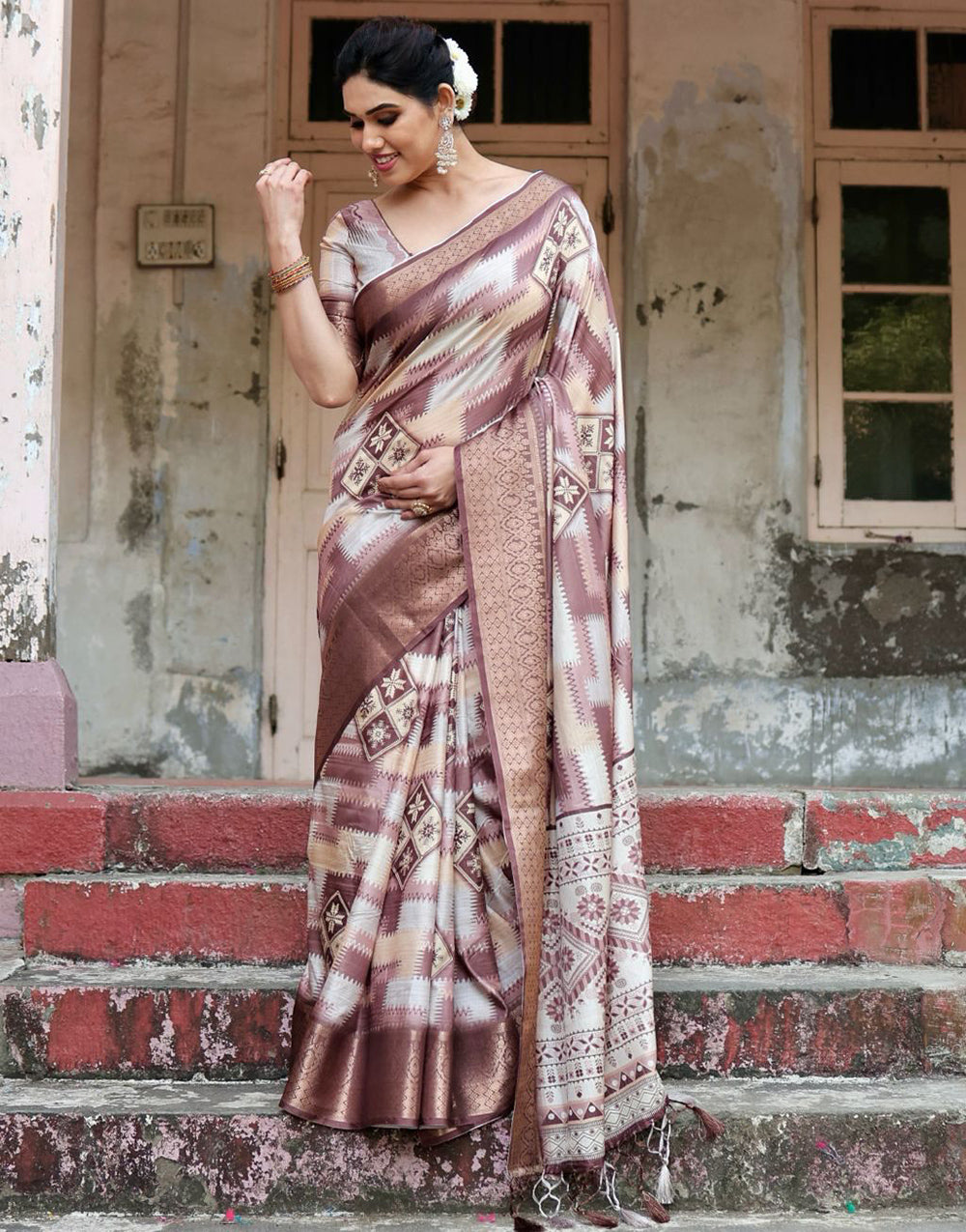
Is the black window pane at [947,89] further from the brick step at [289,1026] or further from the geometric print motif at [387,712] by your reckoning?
the geometric print motif at [387,712]

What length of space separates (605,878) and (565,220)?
3.93 feet

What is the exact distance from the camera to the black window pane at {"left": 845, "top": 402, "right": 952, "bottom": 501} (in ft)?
19.0

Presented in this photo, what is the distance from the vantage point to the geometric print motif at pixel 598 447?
9.18 ft

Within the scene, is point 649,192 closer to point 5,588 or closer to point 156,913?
point 5,588

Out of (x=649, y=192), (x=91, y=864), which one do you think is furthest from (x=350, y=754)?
(x=649, y=192)

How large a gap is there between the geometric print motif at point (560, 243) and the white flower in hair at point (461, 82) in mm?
249

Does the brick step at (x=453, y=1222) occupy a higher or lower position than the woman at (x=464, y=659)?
lower

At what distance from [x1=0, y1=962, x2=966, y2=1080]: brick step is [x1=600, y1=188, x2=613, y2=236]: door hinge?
3458mm

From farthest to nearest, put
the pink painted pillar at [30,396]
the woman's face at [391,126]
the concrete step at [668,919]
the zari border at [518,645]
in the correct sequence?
the pink painted pillar at [30,396], the concrete step at [668,919], the woman's face at [391,126], the zari border at [518,645]

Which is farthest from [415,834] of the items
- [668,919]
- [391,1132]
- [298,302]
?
[298,302]

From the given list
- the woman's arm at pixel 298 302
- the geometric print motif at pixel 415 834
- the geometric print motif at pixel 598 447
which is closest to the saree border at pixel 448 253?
the woman's arm at pixel 298 302

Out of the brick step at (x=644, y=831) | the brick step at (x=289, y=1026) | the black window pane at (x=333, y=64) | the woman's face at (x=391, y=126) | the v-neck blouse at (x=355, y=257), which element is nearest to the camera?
the woman's face at (x=391, y=126)

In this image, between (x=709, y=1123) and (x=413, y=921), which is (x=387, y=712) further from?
(x=709, y=1123)

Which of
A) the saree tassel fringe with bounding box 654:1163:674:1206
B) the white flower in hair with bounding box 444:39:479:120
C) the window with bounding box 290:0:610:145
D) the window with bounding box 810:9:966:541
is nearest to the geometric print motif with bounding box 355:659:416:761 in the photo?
the saree tassel fringe with bounding box 654:1163:674:1206
